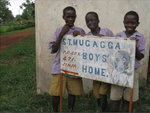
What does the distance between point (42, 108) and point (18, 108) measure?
404mm

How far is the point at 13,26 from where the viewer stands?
2752cm

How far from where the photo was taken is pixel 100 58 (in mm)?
2586

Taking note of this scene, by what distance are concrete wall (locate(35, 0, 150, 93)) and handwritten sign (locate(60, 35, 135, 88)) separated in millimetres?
1141

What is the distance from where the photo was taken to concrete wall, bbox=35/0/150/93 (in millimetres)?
3801

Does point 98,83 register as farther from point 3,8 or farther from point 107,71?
point 3,8

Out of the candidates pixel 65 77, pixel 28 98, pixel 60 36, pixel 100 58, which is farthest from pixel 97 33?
pixel 28 98

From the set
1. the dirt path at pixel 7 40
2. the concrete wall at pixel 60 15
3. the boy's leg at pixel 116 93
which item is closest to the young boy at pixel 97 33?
the boy's leg at pixel 116 93

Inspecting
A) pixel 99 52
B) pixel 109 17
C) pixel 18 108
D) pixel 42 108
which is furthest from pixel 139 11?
pixel 18 108

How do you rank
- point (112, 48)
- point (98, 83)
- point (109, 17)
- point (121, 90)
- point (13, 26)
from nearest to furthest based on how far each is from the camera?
point (112, 48) → point (121, 90) → point (98, 83) → point (109, 17) → point (13, 26)

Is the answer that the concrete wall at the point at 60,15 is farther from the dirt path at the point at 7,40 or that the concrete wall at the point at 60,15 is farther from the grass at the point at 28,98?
the dirt path at the point at 7,40

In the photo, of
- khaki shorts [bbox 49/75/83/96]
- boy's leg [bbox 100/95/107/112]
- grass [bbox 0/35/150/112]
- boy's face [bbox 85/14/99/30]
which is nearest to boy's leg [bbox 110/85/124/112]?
boy's leg [bbox 100/95/107/112]

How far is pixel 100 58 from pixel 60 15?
5.11 ft

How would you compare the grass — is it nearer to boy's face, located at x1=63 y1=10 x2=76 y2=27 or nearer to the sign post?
the sign post

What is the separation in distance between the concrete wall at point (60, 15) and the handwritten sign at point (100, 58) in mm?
1141
